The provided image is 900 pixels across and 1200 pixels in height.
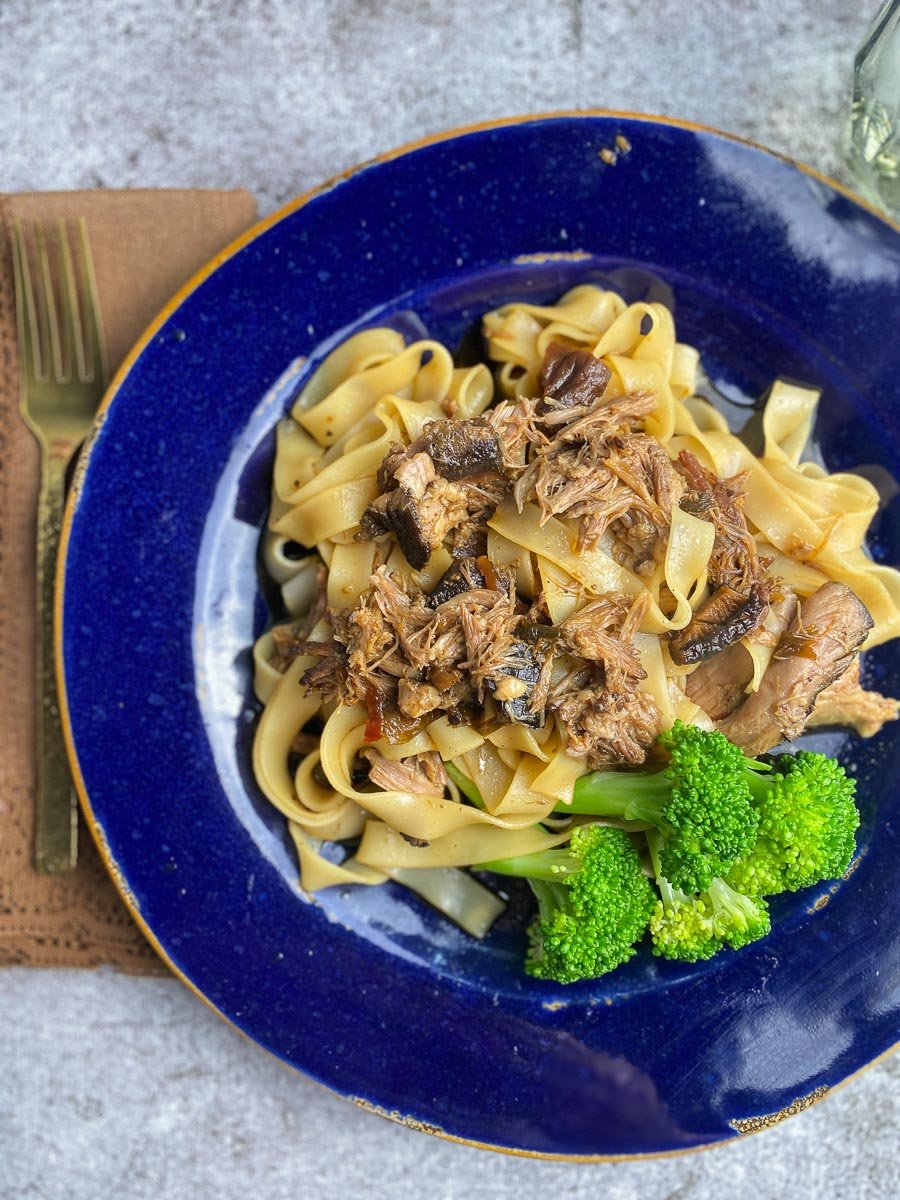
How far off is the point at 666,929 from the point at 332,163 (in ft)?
10.5

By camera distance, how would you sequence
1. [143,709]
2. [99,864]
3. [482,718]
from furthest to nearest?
[99,864] < [143,709] < [482,718]

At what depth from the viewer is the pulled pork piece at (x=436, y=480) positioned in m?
3.00

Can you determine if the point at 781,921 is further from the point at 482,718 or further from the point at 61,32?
the point at 61,32

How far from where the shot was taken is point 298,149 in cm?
384

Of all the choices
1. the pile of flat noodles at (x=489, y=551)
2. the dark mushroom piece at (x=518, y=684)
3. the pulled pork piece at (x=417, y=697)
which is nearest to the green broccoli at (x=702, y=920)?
the pile of flat noodles at (x=489, y=551)

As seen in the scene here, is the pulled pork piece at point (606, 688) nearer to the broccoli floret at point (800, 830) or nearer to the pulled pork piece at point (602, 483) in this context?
A: the pulled pork piece at point (602, 483)

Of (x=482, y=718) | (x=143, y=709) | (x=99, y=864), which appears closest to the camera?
(x=482, y=718)

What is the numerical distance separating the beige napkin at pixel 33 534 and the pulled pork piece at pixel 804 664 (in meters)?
2.46

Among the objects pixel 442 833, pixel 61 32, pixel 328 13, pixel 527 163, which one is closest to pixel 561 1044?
pixel 442 833

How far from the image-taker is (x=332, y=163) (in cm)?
383

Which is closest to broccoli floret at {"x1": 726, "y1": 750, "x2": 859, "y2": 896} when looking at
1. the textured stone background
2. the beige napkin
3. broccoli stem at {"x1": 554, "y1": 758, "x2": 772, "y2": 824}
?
broccoli stem at {"x1": 554, "y1": 758, "x2": 772, "y2": 824}

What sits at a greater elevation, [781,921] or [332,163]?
[332,163]

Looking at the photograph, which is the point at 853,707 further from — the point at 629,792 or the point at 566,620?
the point at 566,620

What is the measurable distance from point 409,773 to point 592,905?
2.45 feet
